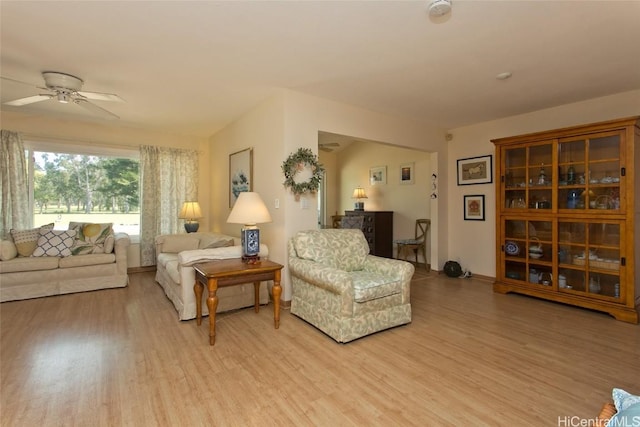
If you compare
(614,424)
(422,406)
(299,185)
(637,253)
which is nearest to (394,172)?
(299,185)

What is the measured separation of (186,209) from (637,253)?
5923 millimetres

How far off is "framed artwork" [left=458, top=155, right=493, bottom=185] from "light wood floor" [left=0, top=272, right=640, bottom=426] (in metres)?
2.17

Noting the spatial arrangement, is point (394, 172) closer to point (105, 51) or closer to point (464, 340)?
point (464, 340)

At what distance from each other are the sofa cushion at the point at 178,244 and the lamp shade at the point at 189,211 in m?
0.62

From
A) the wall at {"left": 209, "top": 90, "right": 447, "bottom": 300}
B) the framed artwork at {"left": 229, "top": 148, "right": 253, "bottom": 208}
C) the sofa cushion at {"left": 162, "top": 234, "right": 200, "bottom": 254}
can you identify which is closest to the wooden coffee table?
the wall at {"left": 209, "top": 90, "right": 447, "bottom": 300}

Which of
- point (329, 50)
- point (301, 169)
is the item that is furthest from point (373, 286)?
point (329, 50)

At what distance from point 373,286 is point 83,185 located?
4998 mm

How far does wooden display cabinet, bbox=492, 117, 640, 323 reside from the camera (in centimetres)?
312

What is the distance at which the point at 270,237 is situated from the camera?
374cm

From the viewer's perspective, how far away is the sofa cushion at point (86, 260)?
3984 millimetres

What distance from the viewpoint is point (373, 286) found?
2693mm

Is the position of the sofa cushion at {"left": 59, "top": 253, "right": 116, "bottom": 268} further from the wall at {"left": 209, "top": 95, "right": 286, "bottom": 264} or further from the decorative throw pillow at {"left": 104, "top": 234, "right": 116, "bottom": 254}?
the wall at {"left": 209, "top": 95, "right": 286, "bottom": 264}

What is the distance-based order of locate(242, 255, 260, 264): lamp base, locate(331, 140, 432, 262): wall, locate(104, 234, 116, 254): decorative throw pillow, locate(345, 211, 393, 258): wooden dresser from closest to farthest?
1. locate(242, 255, 260, 264): lamp base
2. locate(104, 234, 116, 254): decorative throw pillow
3. locate(331, 140, 432, 262): wall
4. locate(345, 211, 393, 258): wooden dresser

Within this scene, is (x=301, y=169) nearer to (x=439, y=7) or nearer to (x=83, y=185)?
(x=439, y=7)
